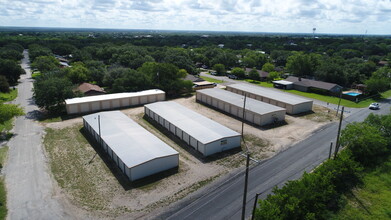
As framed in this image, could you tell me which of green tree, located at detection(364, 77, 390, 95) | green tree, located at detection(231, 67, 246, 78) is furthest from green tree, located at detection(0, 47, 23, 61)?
green tree, located at detection(364, 77, 390, 95)

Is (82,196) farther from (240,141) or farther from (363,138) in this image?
(363,138)

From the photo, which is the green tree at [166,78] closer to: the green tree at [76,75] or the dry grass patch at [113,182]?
the green tree at [76,75]

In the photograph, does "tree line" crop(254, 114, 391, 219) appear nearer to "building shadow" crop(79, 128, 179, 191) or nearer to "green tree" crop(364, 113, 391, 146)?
"green tree" crop(364, 113, 391, 146)

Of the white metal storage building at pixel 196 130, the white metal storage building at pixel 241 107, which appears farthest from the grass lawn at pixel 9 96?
the white metal storage building at pixel 241 107

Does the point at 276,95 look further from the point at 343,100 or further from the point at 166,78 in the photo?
the point at 166,78

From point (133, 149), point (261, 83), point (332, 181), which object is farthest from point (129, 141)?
point (261, 83)

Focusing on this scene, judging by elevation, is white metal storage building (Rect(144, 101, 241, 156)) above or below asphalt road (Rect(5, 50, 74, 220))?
above
